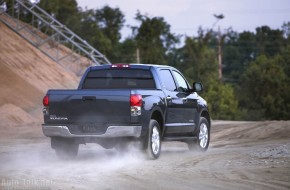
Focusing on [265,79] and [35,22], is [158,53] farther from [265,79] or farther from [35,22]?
[35,22]

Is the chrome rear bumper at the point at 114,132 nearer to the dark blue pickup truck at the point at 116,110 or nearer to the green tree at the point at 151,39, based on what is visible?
the dark blue pickup truck at the point at 116,110

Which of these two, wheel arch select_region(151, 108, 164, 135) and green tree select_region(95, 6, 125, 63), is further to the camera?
green tree select_region(95, 6, 125, 63)

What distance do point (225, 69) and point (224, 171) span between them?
87.5m

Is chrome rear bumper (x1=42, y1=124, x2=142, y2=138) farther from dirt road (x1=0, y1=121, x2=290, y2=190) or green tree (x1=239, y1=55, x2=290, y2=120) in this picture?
green tree (x1=239, y1=55, x2=290, y2=120)

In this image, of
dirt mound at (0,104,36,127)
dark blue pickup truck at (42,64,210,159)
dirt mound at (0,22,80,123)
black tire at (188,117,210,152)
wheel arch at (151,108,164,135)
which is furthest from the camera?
dirt mound at (0,22,80,123)

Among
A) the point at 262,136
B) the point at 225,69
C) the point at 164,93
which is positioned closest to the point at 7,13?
the point at 262,136

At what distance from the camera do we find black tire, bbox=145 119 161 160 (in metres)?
14.5

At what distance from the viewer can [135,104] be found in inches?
552

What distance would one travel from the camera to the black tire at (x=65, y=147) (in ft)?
48.1

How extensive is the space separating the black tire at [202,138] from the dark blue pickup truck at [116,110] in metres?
1.12

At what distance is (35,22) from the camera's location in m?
46.6

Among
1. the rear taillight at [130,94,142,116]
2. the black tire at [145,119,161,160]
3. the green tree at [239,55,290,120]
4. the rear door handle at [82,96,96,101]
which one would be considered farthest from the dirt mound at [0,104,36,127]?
the green tree at [239,55,290,120]

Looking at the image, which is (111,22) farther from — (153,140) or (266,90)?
(153,140)

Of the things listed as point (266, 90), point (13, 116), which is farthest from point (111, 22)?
point (13, 116)
